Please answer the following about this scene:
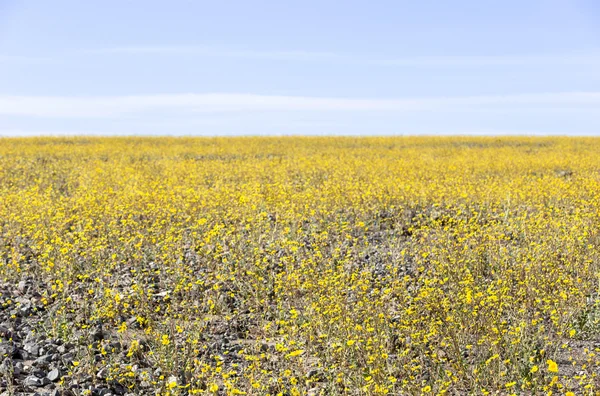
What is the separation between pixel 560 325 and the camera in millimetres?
6434

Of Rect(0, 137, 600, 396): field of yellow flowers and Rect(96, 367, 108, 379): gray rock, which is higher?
Rect(0, 137, 600, 396): field of yellow flowers

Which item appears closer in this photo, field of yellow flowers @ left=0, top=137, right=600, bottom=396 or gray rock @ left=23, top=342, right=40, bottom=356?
field of yellow flowers @ left=0, top=137, right=600, bottom=396

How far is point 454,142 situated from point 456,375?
33.1 metres

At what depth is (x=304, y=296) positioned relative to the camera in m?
7.63

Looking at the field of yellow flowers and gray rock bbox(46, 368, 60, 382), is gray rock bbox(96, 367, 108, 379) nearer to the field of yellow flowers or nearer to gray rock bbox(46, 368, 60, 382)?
the field of yellow flowers

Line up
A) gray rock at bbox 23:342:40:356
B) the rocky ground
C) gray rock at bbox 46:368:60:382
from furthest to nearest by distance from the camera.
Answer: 1. gray rock at bbox 23:342:40:356
2. gray rock at bbox 46:368:60:382
3. the rocky ground

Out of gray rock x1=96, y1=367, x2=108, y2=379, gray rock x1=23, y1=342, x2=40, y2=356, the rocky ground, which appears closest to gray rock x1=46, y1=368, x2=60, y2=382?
the rocky ground

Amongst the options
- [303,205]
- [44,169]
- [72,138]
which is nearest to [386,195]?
[303,205]

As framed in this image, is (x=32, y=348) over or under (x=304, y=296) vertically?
under

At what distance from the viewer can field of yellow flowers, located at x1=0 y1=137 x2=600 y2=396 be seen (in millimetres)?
5562

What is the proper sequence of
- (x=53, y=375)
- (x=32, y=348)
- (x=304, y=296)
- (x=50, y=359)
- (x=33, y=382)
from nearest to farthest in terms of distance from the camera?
(x=33, y=382)
(x=53, y=375)
(x=50, y=359)
(x=32, y=348)
(x=304, y=296)

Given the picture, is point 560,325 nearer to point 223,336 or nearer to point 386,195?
point 223,336

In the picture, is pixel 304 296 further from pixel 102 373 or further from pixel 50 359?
pixel 50 359

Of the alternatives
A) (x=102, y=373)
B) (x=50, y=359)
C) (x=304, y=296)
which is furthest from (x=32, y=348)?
(x=304, y=296)
